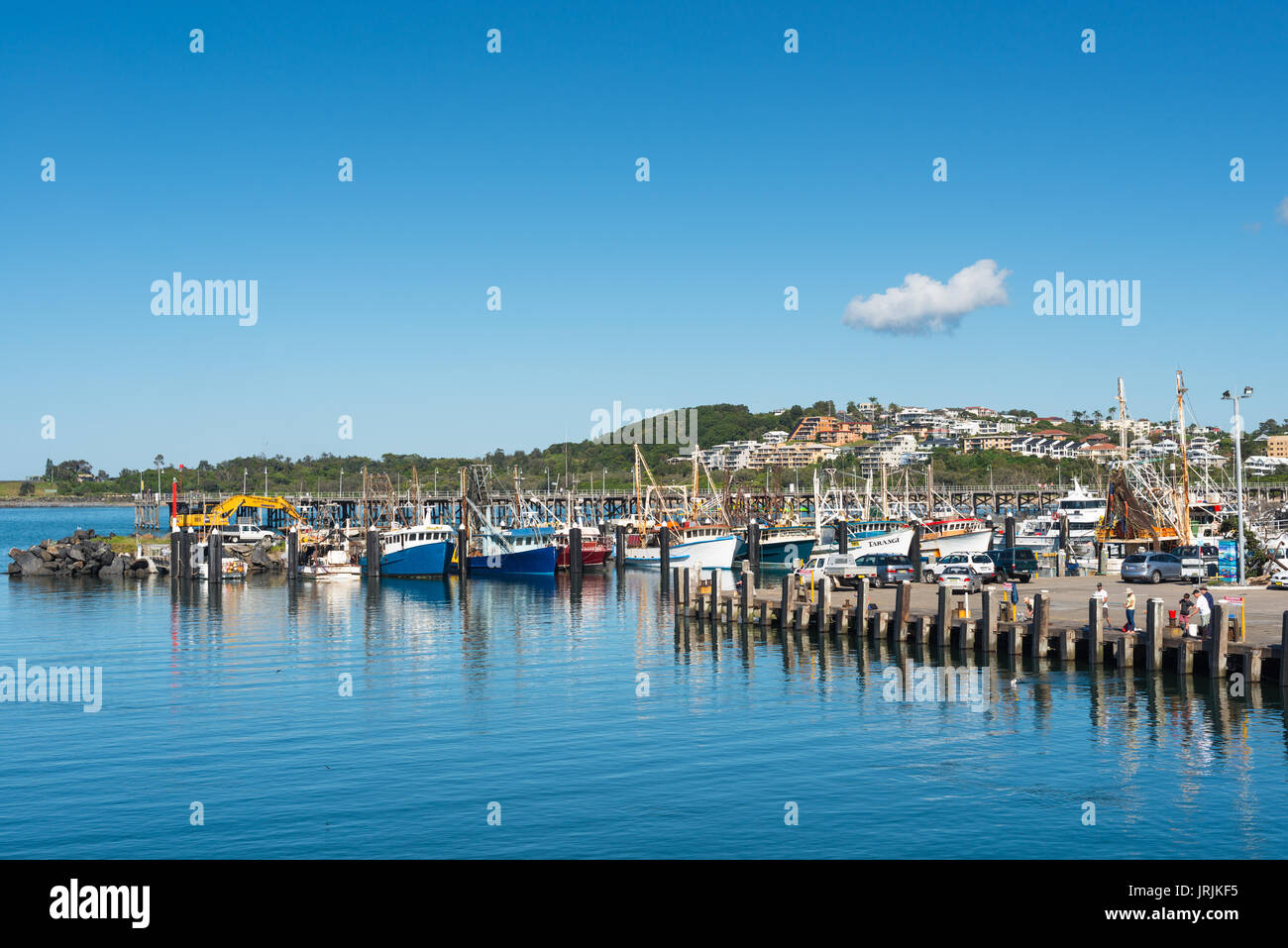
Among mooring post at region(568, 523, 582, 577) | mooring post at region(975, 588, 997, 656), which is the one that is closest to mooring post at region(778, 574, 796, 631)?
mooring post at region(975, 588, 997, 656)

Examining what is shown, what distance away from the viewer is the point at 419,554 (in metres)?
95.9

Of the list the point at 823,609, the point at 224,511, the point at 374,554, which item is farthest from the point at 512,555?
the point at 823,609

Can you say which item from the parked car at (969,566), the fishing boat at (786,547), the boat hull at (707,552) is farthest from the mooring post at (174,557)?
the parked car at (969,566)

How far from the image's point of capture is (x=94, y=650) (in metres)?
51.5

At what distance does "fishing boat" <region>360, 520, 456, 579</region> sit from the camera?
9562cm

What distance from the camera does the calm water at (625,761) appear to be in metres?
22.4

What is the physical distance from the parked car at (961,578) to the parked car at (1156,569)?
7.41 meters

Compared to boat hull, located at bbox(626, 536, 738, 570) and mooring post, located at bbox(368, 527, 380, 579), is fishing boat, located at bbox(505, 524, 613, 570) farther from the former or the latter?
boat hull, located at bbox(626, 536, 738, 570)

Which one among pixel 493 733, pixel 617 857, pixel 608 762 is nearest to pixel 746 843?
pixel 617 857

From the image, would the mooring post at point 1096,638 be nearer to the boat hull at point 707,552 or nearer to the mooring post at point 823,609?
the mooring post at point 823,609

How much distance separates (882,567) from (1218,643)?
2720 centimetres

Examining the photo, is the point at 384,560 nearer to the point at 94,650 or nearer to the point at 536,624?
the point at 536,624

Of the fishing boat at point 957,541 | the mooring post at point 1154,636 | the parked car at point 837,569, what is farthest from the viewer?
the fishing boat at point 957,541
